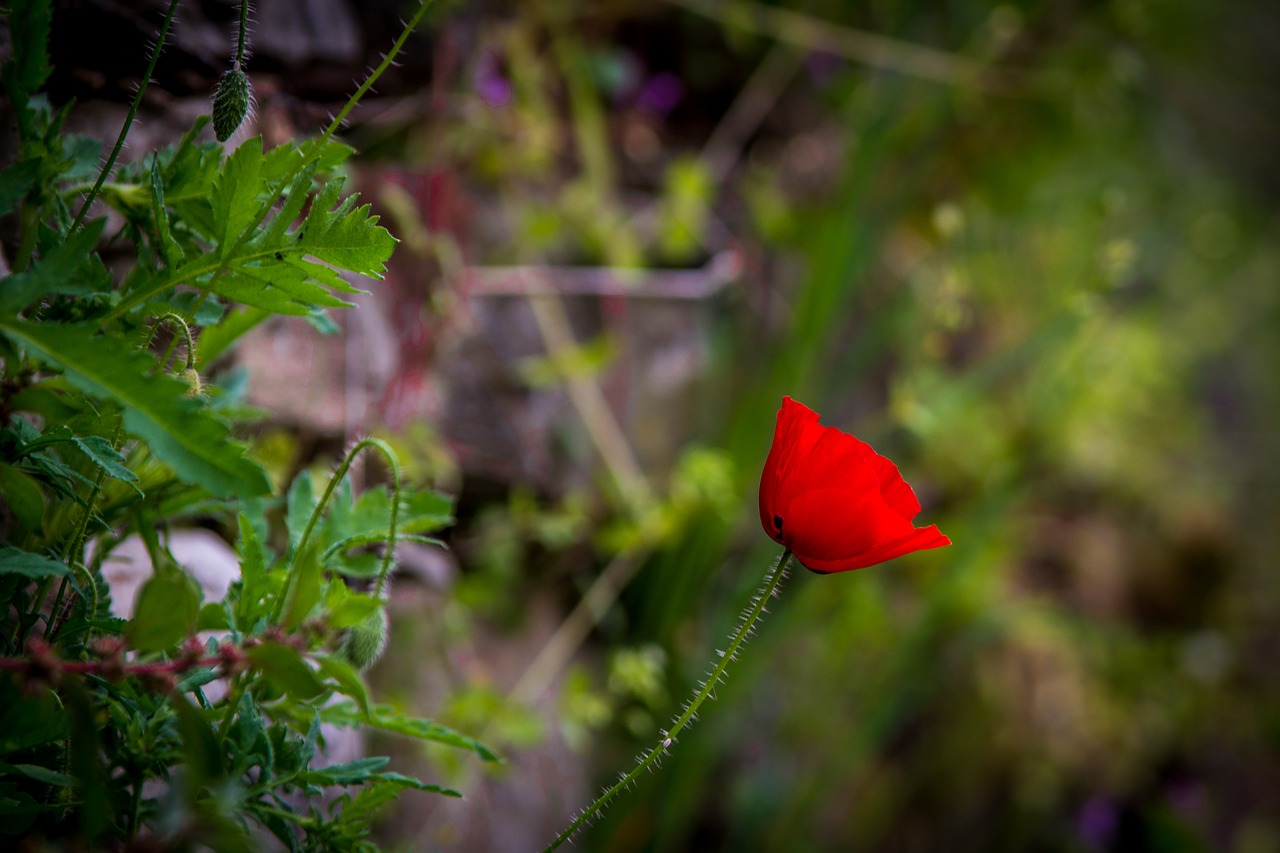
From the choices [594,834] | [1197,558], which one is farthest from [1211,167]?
[594,834]

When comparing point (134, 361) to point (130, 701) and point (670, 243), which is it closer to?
point (130, 701)

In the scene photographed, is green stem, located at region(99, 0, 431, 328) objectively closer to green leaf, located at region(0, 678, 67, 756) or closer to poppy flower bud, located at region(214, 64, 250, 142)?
poppy flower bud, located at region(214, 64, 250, 142)

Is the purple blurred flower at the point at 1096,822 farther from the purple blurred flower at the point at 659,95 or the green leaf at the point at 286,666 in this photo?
the green leaf at the point at 286,666

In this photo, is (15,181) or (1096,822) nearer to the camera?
(15,181)

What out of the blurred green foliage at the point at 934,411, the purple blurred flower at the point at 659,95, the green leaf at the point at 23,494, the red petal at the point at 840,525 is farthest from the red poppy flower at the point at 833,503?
the purple blurred flower at the point at 659,95

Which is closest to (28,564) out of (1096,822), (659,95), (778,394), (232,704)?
(232,704)

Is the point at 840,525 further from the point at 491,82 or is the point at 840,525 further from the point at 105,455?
the point at 491,82
